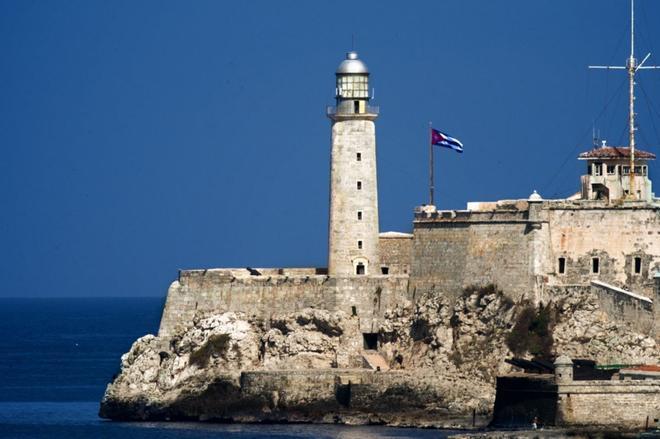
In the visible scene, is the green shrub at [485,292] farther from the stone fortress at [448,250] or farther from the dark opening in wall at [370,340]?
the dark opening in wall at [370,340]

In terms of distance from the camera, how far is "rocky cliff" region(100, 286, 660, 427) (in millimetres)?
79625

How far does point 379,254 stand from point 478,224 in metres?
5.62

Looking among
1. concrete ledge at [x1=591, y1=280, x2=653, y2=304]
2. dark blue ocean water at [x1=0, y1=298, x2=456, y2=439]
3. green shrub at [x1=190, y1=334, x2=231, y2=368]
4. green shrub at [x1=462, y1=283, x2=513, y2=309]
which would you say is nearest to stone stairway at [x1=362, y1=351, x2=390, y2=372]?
dark blue ocean water at [x1=0, y1=298, x2=456, y2=439]

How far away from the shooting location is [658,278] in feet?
257

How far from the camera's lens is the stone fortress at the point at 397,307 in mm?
80125

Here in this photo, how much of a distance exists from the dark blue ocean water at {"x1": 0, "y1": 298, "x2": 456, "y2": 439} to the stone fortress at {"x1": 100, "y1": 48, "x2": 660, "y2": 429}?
169 cm

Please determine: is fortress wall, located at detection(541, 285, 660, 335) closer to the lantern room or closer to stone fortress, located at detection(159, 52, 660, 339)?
stone fortress, located at detection(159, 52, 660, 339)

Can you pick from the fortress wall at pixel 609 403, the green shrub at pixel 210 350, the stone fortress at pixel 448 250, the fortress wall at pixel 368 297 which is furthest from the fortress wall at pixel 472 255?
the fortress wall at pixel 609 403

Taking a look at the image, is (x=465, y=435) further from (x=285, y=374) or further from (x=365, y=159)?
(x=365, y=159)

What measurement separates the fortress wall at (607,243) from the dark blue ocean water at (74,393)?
8.32 meters

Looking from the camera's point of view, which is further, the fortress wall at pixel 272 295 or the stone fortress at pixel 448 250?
the fortress wall at pixel 272 295

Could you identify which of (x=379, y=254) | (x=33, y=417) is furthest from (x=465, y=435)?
(x=33, y=417)

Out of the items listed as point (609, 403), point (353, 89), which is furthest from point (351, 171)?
point (609, 403)

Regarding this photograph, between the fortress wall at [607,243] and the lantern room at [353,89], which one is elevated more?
the lantern room at [353,89]
